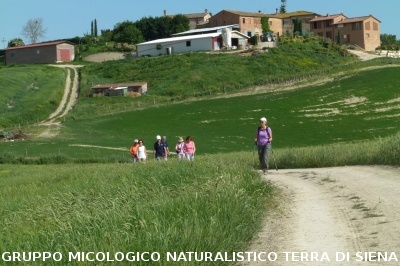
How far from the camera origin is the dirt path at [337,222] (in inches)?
359

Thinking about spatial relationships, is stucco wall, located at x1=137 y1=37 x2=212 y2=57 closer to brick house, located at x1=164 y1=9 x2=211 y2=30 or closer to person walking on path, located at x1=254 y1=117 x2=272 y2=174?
brick house, located at x1=164 y1=9 x2=211 y2=30

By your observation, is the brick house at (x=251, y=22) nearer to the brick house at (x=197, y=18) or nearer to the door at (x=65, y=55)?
the brick house at (x=197, y=18)

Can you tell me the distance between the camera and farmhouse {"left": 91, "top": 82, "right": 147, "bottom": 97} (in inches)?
3221

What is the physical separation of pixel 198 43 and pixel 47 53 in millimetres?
28822

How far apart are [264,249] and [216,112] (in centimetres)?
5551

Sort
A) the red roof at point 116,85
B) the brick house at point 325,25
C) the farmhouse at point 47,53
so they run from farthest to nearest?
the brick house at point 325,25
the farmhouse at point 47,53
the red roof at point 116,85

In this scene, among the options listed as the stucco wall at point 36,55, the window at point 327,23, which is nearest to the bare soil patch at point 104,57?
the stucco wall at point 36,55

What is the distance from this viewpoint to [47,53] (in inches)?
4683

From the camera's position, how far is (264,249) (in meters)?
9.80

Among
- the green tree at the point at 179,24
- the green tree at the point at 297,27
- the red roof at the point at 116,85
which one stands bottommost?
the red roof at the point at 116,85

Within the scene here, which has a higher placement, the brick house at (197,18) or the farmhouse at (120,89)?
the brick house at (197,18)

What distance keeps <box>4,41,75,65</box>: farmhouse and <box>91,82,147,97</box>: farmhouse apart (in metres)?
35.9

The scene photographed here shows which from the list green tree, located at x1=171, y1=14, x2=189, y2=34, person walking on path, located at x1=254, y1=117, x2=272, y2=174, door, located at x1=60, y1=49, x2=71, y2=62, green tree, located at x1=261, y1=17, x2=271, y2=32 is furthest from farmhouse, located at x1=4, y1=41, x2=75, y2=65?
person walking on path, located at x1=254, y1=117, x2=272, y2=174

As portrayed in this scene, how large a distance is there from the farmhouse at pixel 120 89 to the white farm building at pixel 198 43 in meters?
25.8
